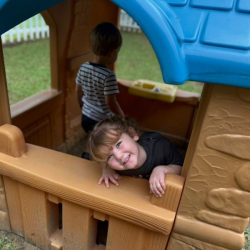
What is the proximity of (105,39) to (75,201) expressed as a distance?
44.1 inches

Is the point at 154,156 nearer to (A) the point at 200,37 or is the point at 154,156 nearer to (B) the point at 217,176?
(B) the point at 217,176

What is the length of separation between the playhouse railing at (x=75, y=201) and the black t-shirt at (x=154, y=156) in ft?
0.26

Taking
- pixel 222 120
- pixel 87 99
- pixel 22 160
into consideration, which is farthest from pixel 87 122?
pixel 222 120

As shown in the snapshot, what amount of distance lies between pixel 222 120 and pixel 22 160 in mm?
985

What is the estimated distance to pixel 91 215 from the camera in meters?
1.26

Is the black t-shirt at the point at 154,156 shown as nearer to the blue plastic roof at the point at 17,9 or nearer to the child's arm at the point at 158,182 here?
the child's arm at the point at 158,182

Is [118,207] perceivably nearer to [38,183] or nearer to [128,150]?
[128,150]

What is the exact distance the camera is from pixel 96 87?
1882 mm

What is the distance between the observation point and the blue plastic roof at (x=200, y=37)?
28.5 inches

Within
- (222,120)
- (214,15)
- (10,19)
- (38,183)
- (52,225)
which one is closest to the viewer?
(214,15)

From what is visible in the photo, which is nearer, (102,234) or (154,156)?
(154,156)

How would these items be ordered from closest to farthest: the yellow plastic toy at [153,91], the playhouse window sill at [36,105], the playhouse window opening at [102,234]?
1. the playhouse window opening at [102,234]
2. the playhouse window sill at [36,105]
3. the yellow plastic toy at [153,91]

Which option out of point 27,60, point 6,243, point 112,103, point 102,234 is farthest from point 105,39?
point 27,60

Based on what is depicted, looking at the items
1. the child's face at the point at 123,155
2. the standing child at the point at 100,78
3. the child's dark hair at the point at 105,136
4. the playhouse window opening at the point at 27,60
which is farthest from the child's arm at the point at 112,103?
the playhouse window opening at the point at 27,60
